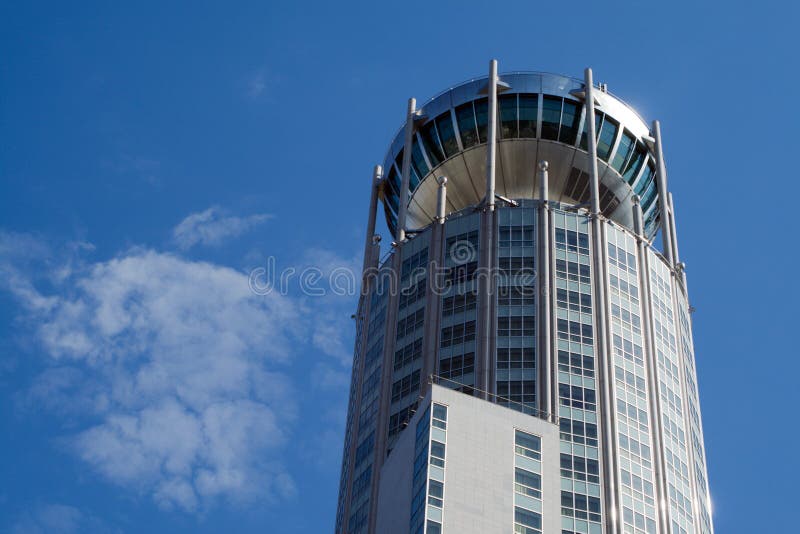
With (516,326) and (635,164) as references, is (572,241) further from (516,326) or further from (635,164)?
(635,164)

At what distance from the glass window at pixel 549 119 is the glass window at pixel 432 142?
11832 millimetres

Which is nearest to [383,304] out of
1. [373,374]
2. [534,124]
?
[373,374]

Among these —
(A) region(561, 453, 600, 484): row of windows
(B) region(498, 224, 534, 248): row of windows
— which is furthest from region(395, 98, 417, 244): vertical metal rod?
(A) region(561, 453, 600, 484): row of windows

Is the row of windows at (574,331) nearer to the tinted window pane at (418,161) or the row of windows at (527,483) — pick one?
the row of windows at (527,483)

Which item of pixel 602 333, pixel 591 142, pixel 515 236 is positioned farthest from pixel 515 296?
pixel 591 142

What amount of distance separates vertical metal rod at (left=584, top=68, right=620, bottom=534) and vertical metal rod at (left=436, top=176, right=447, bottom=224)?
15174mm

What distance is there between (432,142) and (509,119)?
915 cm

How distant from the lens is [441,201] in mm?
142500

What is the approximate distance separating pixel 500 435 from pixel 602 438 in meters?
16.6

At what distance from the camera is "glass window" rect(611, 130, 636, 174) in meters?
152

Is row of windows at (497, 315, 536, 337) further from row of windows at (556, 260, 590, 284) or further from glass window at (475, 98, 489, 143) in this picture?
glass window at (475, 98, 489, 143)

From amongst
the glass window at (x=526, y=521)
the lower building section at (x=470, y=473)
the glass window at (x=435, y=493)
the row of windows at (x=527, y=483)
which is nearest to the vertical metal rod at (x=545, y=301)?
the lower building section at (x=470, y=473)

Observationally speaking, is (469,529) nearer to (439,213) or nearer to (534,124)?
(439,213)

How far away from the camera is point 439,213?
141 meters
